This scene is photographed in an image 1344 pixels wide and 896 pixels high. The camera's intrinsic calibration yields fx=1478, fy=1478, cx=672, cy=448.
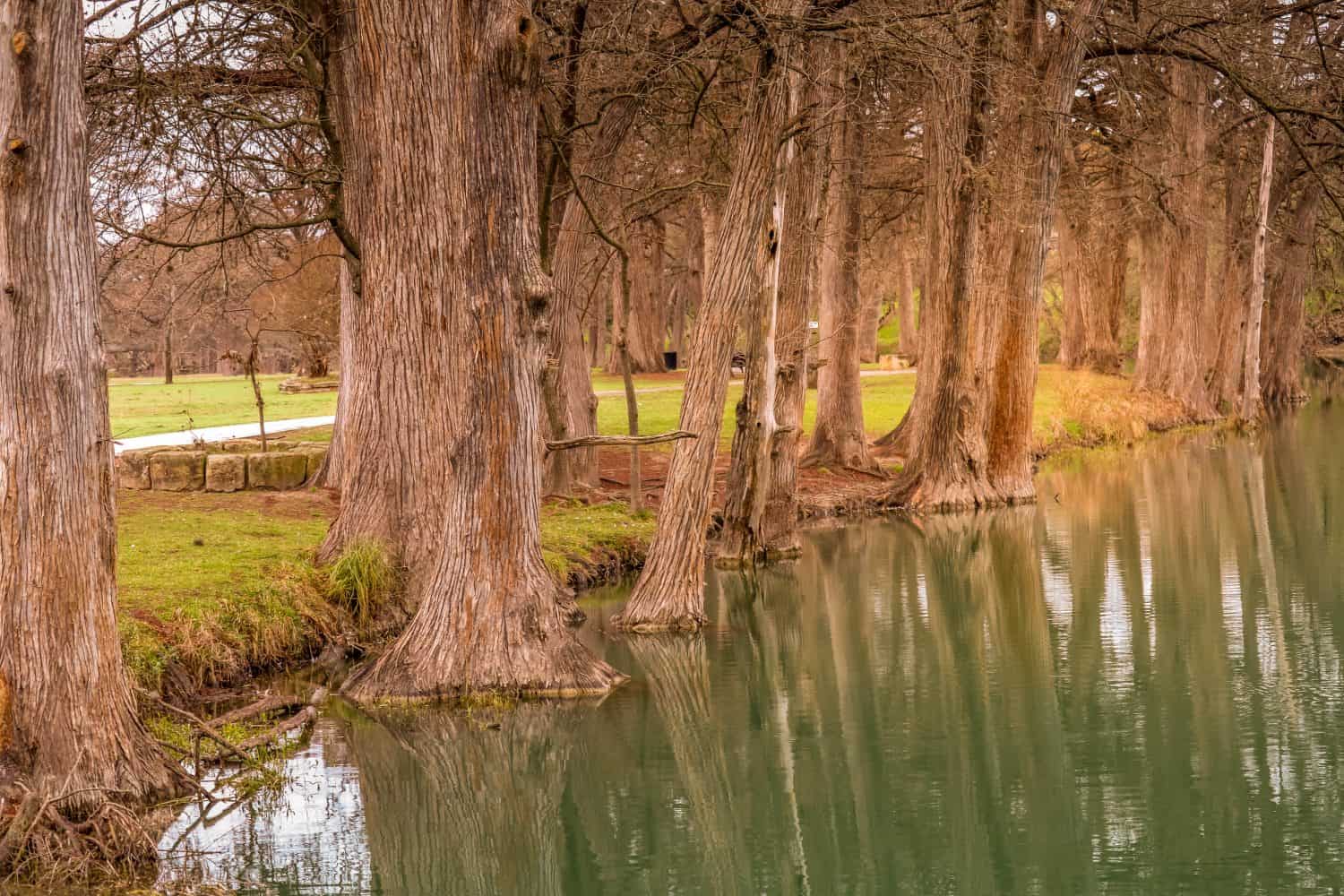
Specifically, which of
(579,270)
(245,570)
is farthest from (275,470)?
(245,570)

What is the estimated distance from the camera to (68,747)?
7.59 metres

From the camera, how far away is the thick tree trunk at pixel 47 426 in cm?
744

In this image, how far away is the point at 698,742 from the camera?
1073 cm

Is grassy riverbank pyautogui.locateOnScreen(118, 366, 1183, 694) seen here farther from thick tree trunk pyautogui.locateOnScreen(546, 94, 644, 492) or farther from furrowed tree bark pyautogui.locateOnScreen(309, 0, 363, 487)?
furrowed tree bark pyautogui.locateOnScreen(309, 0, 363, 487)

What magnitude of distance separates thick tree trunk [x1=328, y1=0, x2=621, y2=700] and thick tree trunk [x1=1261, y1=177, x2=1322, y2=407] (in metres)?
31.5

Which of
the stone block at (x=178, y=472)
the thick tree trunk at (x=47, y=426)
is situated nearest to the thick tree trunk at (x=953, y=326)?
the stone block at (x=178, y=472)

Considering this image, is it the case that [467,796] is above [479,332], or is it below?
below

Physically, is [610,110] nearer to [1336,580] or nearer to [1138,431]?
[1336,580]

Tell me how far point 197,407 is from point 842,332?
631 inches

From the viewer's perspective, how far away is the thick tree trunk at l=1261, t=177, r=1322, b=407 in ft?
128

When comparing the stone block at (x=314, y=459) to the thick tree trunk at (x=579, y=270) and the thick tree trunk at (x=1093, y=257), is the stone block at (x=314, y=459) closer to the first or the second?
the thick tree trunk at (x=579, y=270)

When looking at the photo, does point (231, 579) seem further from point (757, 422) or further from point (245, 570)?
point (757, 422)

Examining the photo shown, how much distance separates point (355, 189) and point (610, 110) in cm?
421

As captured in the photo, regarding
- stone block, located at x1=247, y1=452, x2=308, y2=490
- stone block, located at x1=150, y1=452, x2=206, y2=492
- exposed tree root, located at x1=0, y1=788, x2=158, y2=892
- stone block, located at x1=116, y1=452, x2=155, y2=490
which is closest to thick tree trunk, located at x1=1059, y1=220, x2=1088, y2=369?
stone block, located at x1=247, y1=452, x2=308, y2=490
